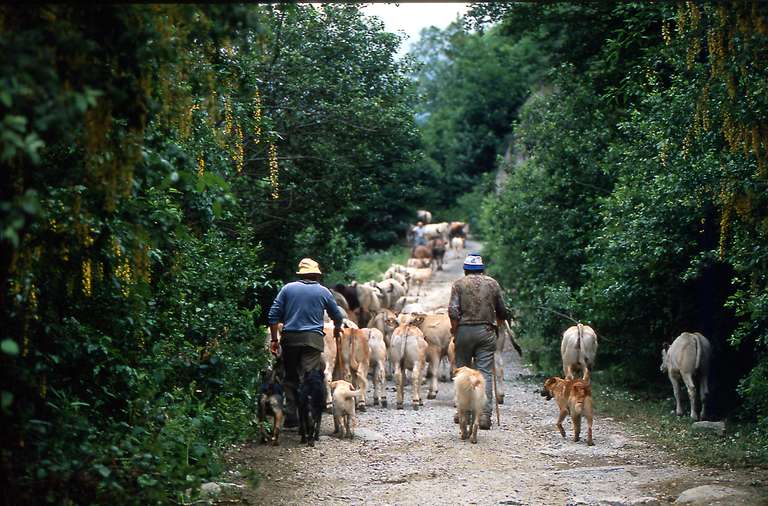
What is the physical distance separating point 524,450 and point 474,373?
1.05m

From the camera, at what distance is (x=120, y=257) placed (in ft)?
25.1

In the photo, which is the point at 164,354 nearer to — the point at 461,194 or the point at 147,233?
the point at 147,233

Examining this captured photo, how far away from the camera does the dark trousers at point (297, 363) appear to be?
12.5m

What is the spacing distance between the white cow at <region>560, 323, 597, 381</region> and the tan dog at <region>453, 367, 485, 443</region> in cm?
459

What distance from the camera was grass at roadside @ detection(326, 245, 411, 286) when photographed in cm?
3753

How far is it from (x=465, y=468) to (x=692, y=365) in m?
5.20

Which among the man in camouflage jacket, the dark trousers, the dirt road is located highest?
the man in camouflage jacket

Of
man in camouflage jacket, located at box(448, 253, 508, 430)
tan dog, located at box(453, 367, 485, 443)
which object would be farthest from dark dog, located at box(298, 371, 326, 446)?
man in camouflage jacket, located at box(448, 253, 508, 430)

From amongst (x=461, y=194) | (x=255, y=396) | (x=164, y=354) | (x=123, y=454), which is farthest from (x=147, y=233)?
(x=461, y=194)

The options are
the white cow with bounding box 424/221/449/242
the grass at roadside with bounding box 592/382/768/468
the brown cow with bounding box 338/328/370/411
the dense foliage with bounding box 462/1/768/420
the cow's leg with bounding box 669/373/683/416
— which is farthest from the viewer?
the white cow with bounding box 424/221/449/242

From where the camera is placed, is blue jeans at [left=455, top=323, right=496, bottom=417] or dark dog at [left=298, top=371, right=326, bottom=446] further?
blue jeans at [left=455, top=323, right=496, bottom=417]

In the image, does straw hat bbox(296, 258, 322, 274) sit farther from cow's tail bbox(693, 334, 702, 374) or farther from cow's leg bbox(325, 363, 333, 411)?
cow's tail bbox(693, 334, 702, 374)

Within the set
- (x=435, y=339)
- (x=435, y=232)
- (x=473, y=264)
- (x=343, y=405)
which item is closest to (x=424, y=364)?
(x=435, y=339)

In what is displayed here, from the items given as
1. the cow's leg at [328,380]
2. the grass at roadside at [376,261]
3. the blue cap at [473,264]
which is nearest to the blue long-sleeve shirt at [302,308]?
the blue cap at [473,264]
